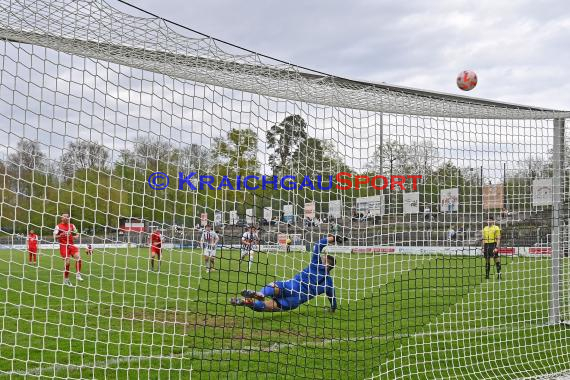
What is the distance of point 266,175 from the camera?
6.08 m

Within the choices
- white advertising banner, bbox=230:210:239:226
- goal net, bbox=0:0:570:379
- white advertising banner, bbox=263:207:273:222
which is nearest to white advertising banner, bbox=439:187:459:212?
goal net, bbox=0:0:570:379

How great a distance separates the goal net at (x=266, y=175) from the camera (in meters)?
4.61

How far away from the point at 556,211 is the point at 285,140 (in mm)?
3926

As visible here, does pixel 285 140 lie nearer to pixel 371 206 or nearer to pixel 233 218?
pixel 371 206

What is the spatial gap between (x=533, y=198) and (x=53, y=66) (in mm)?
6198

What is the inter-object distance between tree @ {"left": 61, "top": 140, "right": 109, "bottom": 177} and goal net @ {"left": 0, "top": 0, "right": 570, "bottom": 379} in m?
0.04

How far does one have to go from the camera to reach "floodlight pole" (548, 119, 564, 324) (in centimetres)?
720

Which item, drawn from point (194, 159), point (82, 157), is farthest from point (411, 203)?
point (82, 157)

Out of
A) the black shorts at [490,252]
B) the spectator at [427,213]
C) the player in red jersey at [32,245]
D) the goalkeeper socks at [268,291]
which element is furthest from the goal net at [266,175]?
the black shorts at [490,252]

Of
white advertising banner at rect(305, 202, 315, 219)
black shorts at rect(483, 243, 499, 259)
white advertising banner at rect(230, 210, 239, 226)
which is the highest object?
white advertising banner at rect(305, 202, 315, 219)

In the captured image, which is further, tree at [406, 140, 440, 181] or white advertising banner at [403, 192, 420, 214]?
white advertising banner at [403, 192, 420, 214]

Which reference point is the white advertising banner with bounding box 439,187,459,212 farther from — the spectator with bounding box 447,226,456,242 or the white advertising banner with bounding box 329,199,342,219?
the white advertising banner with bounding box 329,199,342,219

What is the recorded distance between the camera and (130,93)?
494cm

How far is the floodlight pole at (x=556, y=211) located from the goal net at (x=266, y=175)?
0.03m
